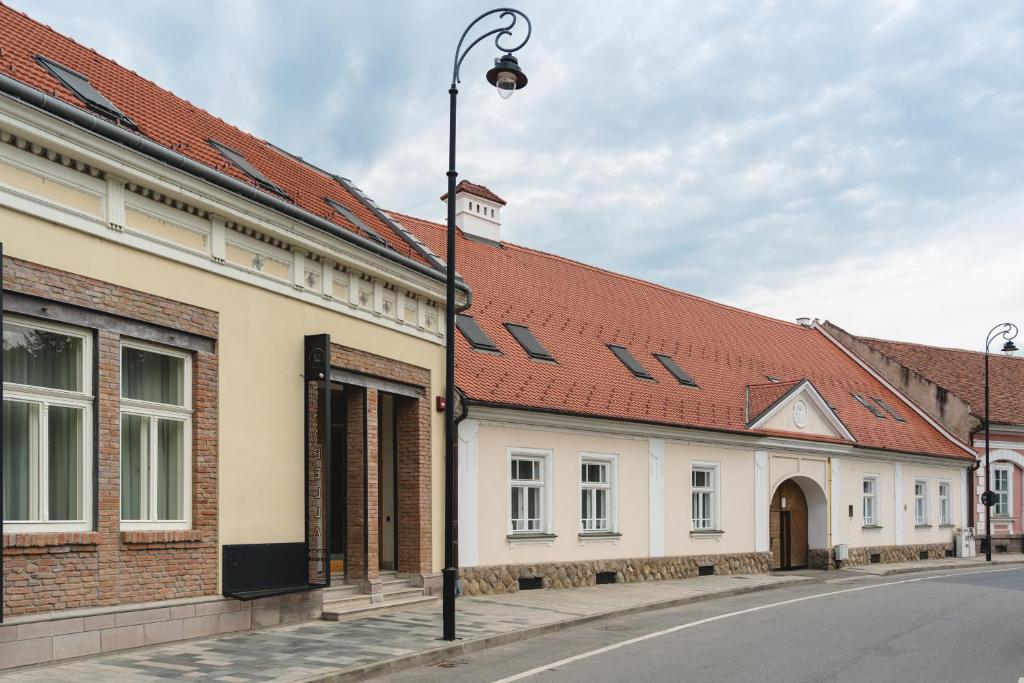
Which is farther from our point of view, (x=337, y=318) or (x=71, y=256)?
(x=337, y=318)

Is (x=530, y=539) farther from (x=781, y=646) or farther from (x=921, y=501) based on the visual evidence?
(x=921, y=501)

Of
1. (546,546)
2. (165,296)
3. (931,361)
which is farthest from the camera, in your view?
(931,361)

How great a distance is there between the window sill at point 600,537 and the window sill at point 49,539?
1276cm

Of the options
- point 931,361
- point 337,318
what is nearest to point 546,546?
point 337,318

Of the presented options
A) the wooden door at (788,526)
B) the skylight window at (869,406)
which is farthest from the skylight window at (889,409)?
the wooden door at (788,526)

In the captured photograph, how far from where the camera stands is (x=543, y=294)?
2667 centimetres

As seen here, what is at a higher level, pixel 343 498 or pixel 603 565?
pixel 343 498

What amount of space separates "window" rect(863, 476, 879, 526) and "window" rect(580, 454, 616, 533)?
1300 centimetres

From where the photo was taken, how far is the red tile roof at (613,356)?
22.4 metres

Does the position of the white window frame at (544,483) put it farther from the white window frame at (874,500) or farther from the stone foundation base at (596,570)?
the white window frame at (874,500)

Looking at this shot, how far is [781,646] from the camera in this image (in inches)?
521

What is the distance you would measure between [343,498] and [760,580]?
37.2 feet

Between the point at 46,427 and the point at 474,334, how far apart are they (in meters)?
12.0

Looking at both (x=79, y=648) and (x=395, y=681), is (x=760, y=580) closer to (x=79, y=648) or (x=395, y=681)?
(x=395, y=681)
